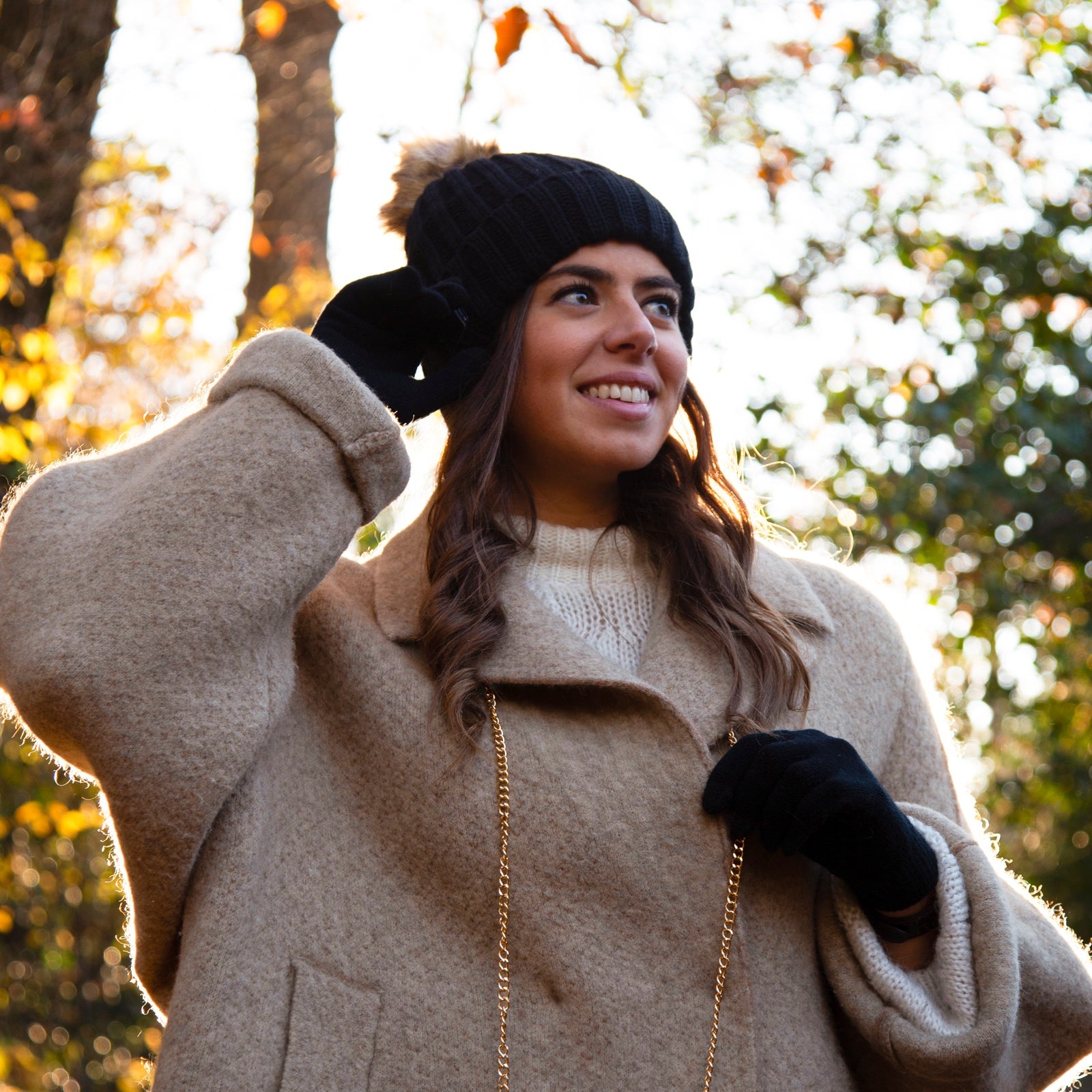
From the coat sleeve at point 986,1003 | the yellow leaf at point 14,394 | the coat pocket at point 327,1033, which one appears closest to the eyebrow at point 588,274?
the coat sleeve at point 986,1003

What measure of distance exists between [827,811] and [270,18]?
4510 mm

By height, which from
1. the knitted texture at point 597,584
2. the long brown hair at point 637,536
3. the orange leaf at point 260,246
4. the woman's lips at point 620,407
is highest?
the woman's lips at point 620,407

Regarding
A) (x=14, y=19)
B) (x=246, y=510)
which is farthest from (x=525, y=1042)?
(x=14, y=19)

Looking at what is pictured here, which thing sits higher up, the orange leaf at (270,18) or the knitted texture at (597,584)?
the orange leaf at (270,18)

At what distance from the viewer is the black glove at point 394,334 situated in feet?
6.79

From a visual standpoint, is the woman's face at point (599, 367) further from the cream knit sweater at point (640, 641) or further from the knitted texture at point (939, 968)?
the knitted texture at point (939, 968)

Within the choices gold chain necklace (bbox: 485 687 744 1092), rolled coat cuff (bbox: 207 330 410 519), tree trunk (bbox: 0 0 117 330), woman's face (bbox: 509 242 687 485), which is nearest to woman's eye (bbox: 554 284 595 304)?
woman's face (bbox: 509 242 687 485)

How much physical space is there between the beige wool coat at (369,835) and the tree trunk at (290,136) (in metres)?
3.41

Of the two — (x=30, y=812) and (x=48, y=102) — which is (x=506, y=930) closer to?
(x=30, y=812)

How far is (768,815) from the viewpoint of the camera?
1.75 m

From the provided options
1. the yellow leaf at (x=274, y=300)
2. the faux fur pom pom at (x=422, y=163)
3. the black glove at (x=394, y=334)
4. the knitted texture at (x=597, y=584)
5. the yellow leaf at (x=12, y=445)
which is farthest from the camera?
the yellow leaf at (x=274, y=300)

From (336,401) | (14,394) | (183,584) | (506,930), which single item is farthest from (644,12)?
(506,930)

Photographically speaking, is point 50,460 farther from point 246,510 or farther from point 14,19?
point 246,510

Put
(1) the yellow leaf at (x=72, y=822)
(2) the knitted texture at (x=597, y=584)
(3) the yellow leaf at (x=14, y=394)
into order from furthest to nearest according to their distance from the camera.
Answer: (1) the yellow leaf at (x=72, y=822) < (3) the yellow leaf at (x=14, y=394) < (2) the knitted texture at (x=597, y=584)
